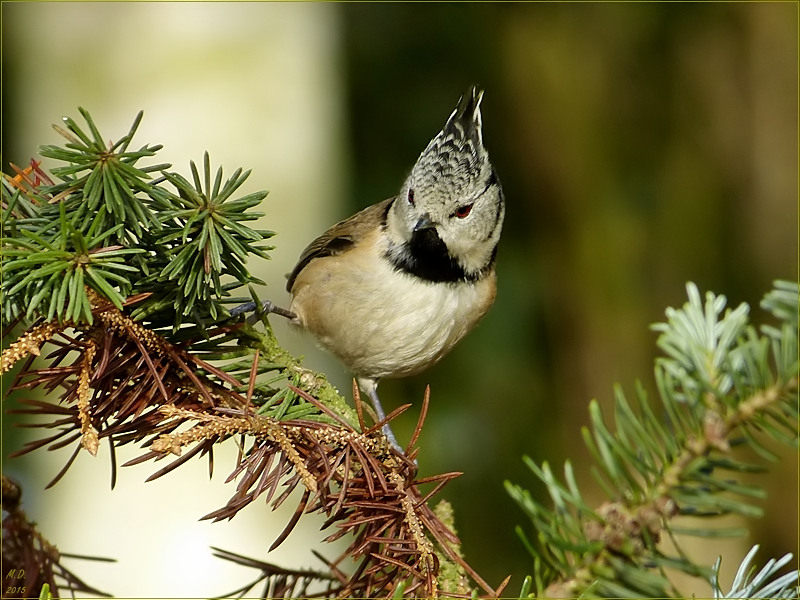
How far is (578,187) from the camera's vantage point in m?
4.20

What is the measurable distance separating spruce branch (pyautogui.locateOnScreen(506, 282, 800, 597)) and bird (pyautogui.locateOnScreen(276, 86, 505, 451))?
1036mm

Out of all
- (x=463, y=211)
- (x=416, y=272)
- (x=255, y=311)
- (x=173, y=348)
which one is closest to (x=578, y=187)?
(x=463, y=211)

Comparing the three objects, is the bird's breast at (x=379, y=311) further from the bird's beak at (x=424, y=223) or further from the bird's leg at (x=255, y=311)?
the bird's beak at (x=424, y=223)

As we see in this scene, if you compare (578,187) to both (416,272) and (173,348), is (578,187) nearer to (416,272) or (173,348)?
(416,272)

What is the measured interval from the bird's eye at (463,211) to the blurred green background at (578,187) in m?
1.21

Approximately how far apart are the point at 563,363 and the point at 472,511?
2.87 feet

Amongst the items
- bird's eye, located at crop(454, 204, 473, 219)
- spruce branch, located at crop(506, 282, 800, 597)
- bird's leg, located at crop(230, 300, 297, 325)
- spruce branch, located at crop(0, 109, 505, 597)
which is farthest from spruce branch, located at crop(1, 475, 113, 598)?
bird's eye, located at crop(454, 204, 473, 219)

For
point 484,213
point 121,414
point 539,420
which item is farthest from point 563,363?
point 121,414

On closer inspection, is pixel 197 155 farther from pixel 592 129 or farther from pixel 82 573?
pixel 592 129

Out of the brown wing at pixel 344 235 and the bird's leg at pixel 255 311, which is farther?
the brown wing at pixel 344 235

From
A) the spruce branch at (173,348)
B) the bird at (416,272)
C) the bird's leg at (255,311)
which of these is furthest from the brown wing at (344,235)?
the spruce branch at (173,348)

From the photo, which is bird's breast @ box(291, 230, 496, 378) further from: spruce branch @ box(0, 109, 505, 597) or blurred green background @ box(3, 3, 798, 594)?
blurred green background @ box(3, 3, 798, 594)

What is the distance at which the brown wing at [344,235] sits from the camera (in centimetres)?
251

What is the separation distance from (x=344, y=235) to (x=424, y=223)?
0.32 metres
